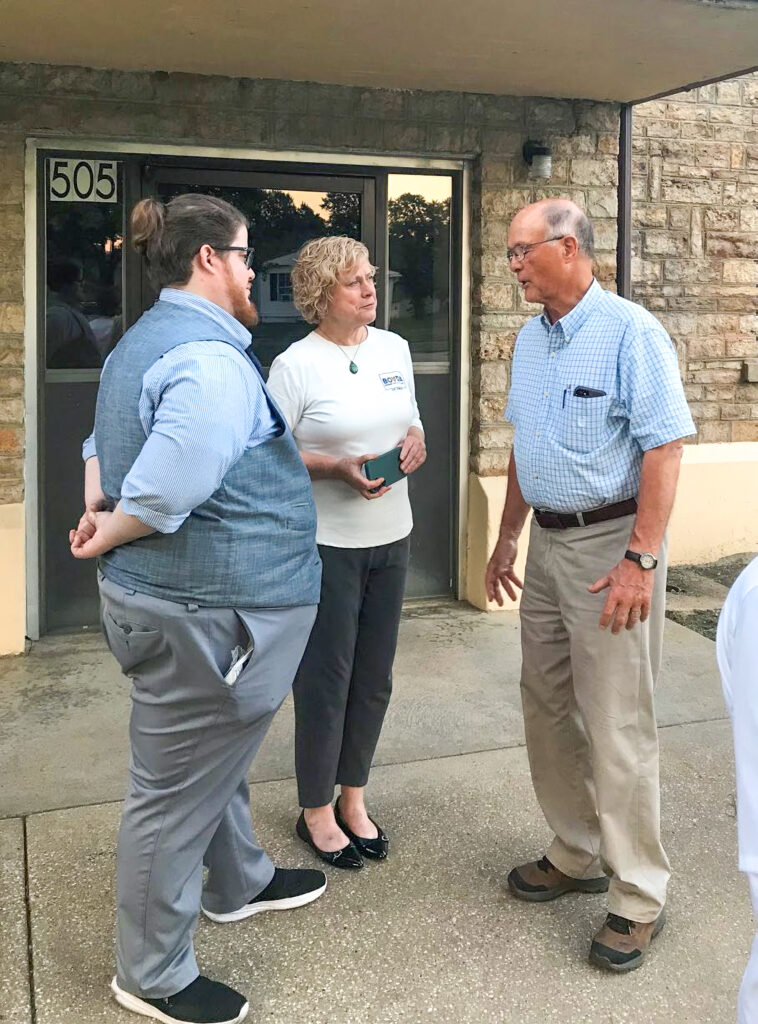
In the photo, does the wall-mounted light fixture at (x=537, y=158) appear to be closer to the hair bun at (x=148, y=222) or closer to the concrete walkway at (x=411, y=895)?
the concrete walkway at (x=411, y=895)

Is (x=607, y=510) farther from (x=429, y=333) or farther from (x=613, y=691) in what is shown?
(x=429, y=333)

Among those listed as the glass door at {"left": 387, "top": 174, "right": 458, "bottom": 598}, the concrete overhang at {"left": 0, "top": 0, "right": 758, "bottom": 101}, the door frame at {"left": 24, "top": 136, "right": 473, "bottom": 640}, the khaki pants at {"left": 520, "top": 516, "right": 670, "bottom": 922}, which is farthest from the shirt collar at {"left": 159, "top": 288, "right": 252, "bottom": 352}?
the glass door at {"left": 387, "top": 174, "right": 458, "bottom": 598}

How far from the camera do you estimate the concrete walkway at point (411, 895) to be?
8.48ft

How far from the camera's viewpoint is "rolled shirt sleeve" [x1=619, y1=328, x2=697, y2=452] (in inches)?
104

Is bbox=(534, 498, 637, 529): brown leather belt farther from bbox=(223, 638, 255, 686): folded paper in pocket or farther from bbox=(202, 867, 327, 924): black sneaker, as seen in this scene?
bbox=(202, 867, 327, 924): black sneaker

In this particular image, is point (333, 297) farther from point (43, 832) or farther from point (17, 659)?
point (17, 659)

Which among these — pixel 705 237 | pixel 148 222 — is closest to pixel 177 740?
pixel 148 222

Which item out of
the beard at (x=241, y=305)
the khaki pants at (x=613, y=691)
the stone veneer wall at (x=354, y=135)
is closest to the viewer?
the beard at (x=241, y=305)

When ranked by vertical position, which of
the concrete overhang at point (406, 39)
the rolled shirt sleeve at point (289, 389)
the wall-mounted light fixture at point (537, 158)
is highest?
the concrete overhang at point (406, 39)

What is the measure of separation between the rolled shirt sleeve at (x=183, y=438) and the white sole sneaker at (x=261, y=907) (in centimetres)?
131

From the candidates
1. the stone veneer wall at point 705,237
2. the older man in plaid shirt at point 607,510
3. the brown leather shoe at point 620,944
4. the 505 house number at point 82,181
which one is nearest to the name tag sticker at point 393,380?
the older man in plaid shirt at point 607,510

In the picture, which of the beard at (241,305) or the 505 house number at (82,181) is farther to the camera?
the 505 house number at (82,181)

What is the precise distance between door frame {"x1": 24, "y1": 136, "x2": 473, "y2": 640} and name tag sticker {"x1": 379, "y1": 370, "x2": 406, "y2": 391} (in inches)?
105

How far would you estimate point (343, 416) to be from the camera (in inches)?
124
